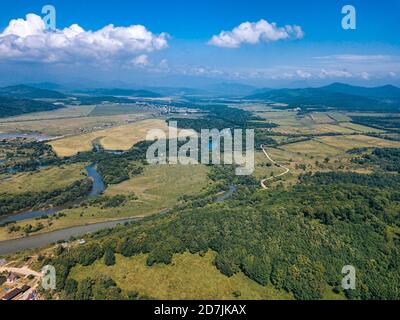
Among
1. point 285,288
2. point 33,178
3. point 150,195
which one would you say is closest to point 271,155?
point 150,195

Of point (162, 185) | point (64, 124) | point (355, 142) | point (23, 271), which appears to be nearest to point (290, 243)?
point (23, 271)

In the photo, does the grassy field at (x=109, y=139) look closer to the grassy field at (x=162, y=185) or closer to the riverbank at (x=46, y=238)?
the grassy field at (x=162, y=185)

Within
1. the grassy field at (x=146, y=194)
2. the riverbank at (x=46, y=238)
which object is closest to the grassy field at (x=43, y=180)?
the grassy field at (x=146, y=194)

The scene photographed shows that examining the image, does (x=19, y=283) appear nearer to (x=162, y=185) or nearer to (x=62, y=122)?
(x=162, y=185)

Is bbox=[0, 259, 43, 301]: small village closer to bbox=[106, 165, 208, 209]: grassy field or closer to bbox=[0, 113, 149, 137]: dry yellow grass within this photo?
bbox=[106, 165, 208, 209]: grassy field

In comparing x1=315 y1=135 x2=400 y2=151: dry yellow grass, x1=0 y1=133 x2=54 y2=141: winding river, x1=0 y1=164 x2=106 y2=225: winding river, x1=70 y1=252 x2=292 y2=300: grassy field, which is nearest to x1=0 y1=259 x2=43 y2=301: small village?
x1=70 y1=252 x2=292 y2=300: grassy field
